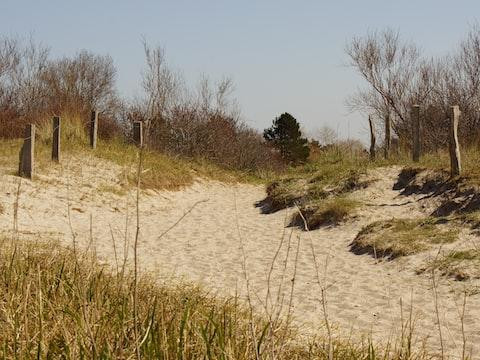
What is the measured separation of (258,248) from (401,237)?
2349 millimetres

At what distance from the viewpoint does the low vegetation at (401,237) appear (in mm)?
8219

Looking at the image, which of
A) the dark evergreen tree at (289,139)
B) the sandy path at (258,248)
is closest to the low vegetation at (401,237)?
the sandy path at (258,248)

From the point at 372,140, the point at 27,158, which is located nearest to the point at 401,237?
the point at 372,140

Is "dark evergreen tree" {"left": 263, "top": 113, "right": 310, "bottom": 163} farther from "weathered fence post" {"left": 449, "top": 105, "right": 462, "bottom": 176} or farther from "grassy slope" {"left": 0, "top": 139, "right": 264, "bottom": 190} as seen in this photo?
"weathered fence post" {"left": 449, "top": 105, "right": 462, "bottom": 176}

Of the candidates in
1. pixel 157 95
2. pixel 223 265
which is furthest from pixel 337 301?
pixel 157 95

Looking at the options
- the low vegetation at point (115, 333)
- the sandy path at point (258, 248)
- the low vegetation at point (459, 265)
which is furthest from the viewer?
the low vegetation at point (459, 265)

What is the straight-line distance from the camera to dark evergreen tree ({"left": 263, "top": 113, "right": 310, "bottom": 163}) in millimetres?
28172

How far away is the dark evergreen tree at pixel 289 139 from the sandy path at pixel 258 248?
11024mm

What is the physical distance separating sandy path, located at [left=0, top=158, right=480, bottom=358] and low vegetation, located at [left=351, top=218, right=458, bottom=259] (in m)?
0.24

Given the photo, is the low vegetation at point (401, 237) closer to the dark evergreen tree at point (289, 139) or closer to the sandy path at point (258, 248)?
the sandy path at point (258, 248)

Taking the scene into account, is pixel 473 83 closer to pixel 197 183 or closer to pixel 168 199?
pixel 197 183

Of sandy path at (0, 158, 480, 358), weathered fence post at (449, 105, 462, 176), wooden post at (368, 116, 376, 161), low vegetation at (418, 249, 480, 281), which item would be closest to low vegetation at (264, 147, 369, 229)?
wooden post at (368, 116, 376, 161)

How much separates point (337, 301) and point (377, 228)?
3.69 metres

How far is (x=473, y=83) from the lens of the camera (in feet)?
66.8
